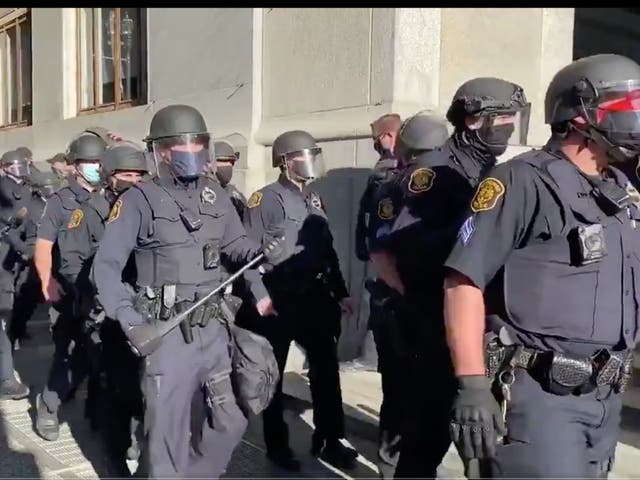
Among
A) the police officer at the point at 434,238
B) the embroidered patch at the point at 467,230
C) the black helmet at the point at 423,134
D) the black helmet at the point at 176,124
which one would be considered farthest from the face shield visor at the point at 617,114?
the black helmet at the point at 176,124

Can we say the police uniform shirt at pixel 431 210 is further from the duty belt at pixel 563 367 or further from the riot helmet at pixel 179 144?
the riot helmet at pixel 179 144

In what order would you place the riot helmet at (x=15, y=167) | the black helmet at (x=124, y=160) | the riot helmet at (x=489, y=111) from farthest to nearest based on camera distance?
the riot helmet at (x=15, y=167), the black helmet at (x=124, y=160), the riot helmet at (x=489, y=111)

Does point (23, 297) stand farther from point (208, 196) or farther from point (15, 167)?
point (208, 196)

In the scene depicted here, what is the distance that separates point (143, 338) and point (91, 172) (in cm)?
278

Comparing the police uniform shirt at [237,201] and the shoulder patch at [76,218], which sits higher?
the police uniform shirt at [237,201]

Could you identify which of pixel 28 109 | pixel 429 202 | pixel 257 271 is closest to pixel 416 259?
pixel 429 202

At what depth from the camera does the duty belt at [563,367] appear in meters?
2.34

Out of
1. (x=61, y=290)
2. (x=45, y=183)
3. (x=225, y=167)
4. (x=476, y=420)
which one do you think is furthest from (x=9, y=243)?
(x=476, y=420)

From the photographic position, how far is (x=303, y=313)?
466 cm

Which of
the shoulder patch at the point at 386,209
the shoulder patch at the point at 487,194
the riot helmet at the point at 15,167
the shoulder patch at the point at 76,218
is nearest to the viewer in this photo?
the shoulder patch at the point at 487,194

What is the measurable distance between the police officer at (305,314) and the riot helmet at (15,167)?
4.04 meters

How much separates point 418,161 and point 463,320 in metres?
→ 1.23

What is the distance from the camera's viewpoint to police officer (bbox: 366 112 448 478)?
355 cm

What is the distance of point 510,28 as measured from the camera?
712 centimetres
